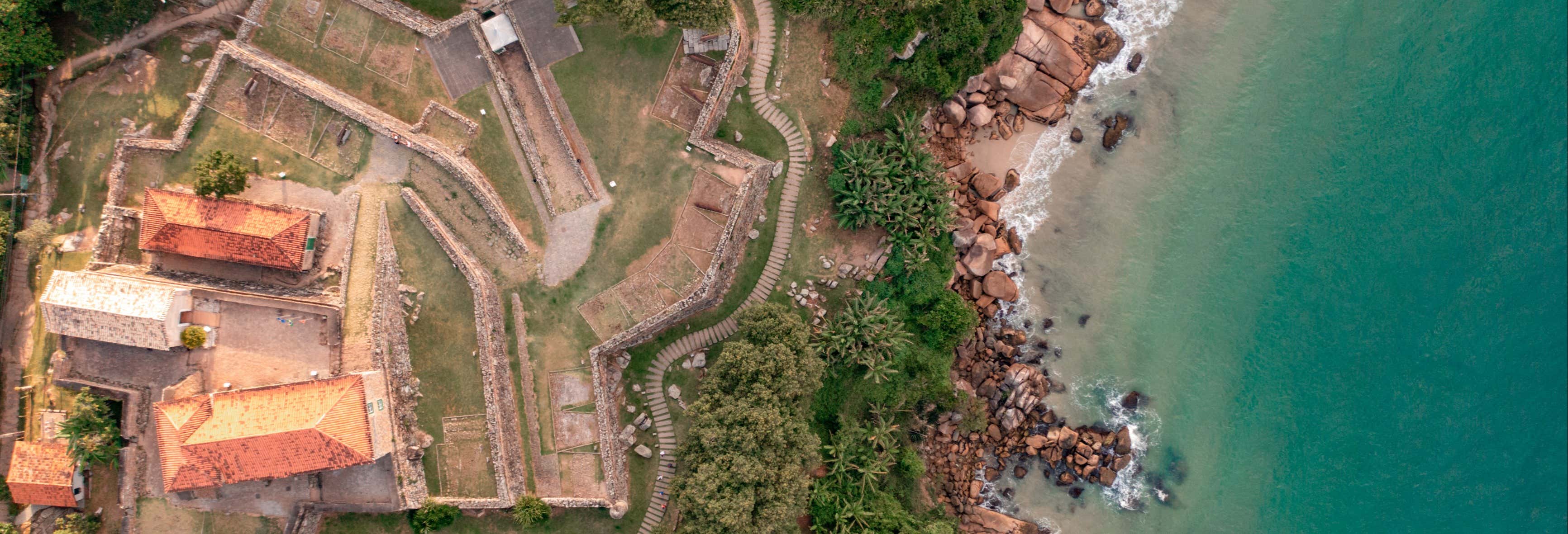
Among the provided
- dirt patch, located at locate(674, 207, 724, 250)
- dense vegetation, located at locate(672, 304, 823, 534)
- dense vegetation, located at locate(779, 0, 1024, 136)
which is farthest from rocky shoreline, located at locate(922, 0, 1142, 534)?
dirt patch, located at locate(674, 207, 724, 250)

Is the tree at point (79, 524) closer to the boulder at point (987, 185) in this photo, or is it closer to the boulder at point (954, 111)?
the boulder at point (954, 111)

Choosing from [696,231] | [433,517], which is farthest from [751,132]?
[433,517]

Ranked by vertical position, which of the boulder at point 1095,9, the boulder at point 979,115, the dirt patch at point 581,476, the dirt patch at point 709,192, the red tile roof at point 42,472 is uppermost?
the boulder at point 1095,9

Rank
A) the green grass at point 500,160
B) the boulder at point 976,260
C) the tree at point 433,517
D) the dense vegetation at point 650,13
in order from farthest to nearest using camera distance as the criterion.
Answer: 1. the boulder at point 976,260
2. the green grass at point 500,160
3. the tree at point 433,517
4. the dense vegetation at point 650,13

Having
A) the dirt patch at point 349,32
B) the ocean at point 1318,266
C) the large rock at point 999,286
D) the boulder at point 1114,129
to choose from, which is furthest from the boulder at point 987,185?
the dirt patch at point 349,32

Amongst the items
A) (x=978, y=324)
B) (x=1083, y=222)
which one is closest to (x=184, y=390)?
(x=978, y=324)

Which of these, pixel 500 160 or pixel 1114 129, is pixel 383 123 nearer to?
pixel 500 160
